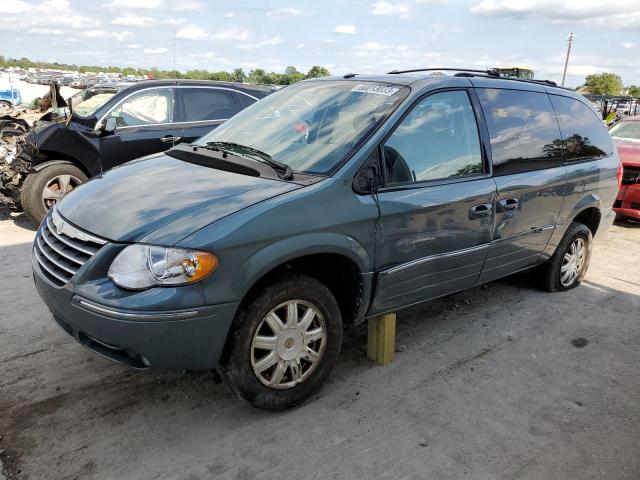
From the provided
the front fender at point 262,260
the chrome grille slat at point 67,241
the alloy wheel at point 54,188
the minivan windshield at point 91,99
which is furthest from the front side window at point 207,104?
the front fender at point 262,260

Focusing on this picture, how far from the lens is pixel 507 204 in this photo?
3.83 metres

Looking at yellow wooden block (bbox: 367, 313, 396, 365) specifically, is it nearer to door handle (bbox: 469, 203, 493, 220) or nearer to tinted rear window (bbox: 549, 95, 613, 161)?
door handle (bbox: 469, 203, 493, 220)

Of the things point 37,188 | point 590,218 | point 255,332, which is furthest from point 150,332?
point 37,188

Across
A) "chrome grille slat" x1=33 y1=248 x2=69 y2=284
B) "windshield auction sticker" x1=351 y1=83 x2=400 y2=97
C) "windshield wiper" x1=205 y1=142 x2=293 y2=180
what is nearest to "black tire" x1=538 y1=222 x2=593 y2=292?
"windshield auction sticker" x1=351 y1=83 x2=400 y2=97

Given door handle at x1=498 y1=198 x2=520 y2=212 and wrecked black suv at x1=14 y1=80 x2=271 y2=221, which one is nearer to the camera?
door handle at x1=498 y1=198 x2=520 y2=212

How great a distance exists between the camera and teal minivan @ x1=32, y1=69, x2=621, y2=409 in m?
2.47

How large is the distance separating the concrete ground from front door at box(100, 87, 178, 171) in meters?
2.79

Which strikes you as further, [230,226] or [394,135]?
[394,135]

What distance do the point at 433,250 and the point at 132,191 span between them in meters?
1.86

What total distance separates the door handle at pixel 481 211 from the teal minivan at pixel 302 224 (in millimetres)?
14

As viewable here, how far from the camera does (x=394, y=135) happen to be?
10.4 ft

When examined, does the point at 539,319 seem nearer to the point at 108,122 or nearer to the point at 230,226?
the point at 230,226

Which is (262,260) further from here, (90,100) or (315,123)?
(90,100)

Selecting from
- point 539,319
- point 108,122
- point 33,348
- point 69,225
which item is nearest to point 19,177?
point 108,122
